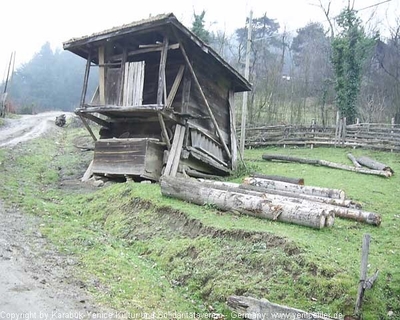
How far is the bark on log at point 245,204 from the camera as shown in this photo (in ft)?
22.8

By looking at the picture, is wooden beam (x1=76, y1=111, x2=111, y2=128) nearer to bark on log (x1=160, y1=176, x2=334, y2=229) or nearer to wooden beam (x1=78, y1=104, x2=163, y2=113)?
wooden beam (x1=78, y1=104, x2=163, y2=113)

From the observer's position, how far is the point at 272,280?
512 centimetres

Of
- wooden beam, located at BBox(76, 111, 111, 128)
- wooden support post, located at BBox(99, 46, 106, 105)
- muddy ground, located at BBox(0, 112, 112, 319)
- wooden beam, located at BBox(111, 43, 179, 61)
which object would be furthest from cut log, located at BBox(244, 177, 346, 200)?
muddy ground, located at BBox(0, 112, 112, 319)

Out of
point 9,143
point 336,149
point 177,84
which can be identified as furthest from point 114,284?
point 336,149

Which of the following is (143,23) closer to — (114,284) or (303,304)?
(114,284)

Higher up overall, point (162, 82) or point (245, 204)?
point (162, 82)

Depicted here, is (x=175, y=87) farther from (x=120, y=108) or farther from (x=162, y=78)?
(x=120, y=108)

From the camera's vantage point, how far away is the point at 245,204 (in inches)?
306

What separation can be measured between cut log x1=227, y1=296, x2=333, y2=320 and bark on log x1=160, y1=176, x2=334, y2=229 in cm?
274

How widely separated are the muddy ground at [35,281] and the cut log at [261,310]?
1569 mm

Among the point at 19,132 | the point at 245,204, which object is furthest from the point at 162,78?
the point at 19,132

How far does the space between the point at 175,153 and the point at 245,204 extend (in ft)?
15.7

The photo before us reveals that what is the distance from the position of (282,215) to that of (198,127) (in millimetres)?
6874

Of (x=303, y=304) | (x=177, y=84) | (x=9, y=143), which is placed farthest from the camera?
(x=9, y=143)
